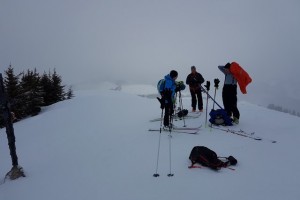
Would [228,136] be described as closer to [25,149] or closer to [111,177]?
[111,177]

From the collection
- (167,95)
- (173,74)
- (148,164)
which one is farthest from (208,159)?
(173,74)

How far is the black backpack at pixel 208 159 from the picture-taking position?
22.5ft

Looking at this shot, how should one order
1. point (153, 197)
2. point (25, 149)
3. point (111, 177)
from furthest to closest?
point (25, 149) < point (111, 177) < point (153, 197)

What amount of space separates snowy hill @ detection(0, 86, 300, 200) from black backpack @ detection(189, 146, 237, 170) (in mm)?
190

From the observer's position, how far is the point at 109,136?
1134 centimetres

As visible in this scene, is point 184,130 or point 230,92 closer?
point 184,130

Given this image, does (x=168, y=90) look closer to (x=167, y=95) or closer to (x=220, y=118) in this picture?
(x=167, y=95)

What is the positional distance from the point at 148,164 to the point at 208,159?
71.3 inches

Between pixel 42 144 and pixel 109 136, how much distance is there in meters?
3.91

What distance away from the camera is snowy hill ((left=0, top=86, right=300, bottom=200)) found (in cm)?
591

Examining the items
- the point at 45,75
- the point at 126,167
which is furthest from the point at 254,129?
the point at 45,75

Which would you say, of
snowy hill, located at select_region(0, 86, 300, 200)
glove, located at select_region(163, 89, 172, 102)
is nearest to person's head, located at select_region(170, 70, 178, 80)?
glove, located at select_region(163, 89, 172, 102)

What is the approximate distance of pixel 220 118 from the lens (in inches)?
443

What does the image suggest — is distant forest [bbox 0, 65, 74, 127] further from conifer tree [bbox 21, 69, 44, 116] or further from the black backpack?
the black backpack
